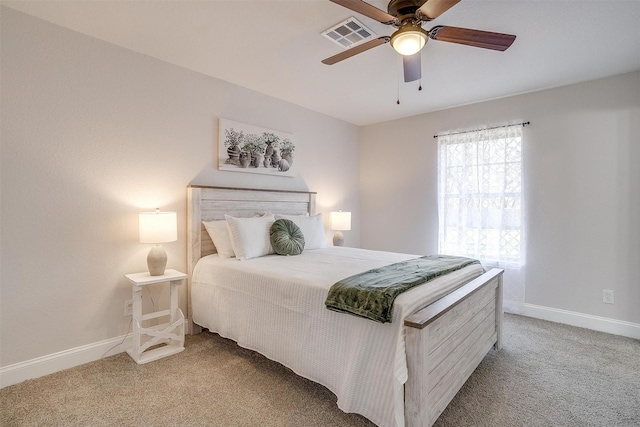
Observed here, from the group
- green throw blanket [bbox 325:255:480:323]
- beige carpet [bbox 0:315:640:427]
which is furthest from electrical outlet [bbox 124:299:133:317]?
green throw blanket [bbox 325:255:480:323]

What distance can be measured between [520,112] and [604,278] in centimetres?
192

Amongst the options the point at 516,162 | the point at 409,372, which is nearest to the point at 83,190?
the point at 409,372

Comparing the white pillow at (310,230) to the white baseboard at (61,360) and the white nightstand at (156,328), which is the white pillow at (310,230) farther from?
the white baseboard at (61,360)

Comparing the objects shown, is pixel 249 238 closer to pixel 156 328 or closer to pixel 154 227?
pixel 154 227

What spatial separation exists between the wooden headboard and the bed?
0.01 metres

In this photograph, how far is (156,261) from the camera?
2.48 meters

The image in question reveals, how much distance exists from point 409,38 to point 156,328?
9.54ft

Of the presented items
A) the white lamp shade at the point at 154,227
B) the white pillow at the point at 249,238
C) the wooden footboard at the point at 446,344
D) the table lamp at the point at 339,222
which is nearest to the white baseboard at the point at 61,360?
the white lamp shade at the point at 154,227

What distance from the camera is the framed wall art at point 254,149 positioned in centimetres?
319

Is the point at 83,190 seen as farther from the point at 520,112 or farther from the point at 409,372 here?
the point at 520,112

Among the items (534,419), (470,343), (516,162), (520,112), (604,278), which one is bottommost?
(534,419)

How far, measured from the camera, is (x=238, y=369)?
89.4 inches

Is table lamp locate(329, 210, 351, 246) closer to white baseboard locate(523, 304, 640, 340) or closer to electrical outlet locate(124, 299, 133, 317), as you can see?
white baseboard locate(523, 304, 640, 340)

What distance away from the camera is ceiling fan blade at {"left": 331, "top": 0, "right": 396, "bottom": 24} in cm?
155
